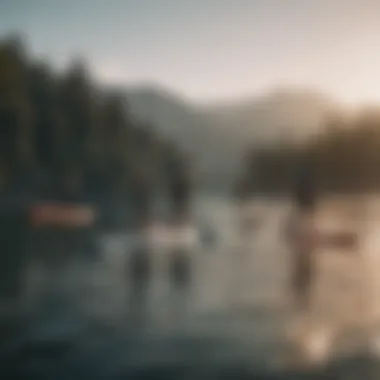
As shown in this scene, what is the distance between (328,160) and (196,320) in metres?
0.35

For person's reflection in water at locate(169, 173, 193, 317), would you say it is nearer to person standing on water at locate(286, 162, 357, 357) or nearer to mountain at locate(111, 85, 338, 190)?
mountain at locate(111, 85, 338, 190)

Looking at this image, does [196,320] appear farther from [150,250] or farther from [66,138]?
[66,138]

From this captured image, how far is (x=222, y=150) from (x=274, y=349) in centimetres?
34

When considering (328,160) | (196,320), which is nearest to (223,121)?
(328,160)

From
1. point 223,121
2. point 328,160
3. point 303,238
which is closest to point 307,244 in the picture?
point 303,238

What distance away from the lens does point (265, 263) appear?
3.87 feet

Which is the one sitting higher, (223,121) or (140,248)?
(223,121)

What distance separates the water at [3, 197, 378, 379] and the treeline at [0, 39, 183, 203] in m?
0.12

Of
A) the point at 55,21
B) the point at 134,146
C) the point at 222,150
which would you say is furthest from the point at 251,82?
the point at 55,21

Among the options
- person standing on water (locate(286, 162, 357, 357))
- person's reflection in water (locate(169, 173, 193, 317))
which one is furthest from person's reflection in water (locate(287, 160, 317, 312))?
person's reflection in water (locate(169, 173, 193, 317))

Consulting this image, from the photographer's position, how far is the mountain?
3.86ft

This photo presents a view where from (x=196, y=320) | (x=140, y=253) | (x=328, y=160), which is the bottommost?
(x=196, y=320)

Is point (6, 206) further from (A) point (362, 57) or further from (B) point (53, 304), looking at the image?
(A) point (362, 57)

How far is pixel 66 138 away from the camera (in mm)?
1209
